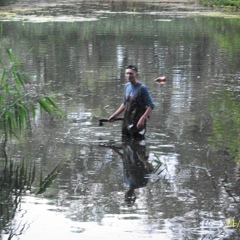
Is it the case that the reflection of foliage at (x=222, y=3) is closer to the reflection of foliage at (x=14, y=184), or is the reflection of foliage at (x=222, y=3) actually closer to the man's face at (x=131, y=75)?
the man's face at (x=131, y=75)

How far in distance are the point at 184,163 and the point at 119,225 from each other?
254 centimetres

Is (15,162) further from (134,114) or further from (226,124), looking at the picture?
(226,124)

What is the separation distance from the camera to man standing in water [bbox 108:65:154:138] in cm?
1040

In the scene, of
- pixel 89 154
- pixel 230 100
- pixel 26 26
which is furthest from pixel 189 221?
pixel 26 26

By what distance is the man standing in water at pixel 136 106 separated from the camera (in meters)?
10.4

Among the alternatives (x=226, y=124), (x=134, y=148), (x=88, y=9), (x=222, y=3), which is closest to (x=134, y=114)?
(x=134, y=148)

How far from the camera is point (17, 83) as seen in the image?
25.7 ft

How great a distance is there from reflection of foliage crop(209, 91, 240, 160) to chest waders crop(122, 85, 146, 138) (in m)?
1.04

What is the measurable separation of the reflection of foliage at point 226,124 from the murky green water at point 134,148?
2 centimetres

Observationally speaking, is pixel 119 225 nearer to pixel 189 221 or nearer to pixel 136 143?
pixel 189 221

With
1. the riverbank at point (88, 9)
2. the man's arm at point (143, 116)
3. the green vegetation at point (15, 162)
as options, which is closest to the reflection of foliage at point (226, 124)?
the man's arm at point (143, 116)

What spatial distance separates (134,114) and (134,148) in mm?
577

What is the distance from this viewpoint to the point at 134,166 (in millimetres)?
9344

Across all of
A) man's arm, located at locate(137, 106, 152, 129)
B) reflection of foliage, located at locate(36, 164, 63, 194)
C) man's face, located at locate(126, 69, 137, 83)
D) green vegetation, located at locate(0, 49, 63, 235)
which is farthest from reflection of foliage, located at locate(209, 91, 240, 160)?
green vegetation, located at locate(0, 49, 63, 235)
